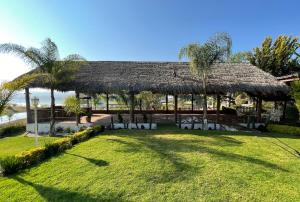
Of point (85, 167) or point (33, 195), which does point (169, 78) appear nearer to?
point (85, 167)

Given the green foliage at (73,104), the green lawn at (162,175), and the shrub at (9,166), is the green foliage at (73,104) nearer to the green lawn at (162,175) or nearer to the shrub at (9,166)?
the green lawn at (162,175)

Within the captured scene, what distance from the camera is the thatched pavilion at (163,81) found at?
13.1 meters

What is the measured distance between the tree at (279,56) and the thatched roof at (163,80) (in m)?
9.34

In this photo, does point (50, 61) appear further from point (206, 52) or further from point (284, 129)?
point (284, 129)

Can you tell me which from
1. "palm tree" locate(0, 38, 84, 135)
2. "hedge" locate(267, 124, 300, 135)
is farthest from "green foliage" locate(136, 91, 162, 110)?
"hedge" locate(267, 124, 300, 135)

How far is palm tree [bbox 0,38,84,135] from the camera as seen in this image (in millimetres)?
11594

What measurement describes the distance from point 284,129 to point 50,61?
13663 mm

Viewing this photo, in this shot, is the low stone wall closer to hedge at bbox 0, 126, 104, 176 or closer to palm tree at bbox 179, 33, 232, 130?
hedge at bbox 0, 126, 104, 176

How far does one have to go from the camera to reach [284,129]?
40.4 feet

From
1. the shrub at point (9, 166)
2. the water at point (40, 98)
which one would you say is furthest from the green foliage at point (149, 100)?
the shrub at point (9, 166)

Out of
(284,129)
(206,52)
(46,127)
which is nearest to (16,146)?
(46,127)

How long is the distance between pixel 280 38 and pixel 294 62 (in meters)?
2.90

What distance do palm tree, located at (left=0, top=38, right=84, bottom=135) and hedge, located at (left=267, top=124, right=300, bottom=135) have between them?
1221 centimetres

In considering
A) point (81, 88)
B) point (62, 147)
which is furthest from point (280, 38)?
point (62, 147)
